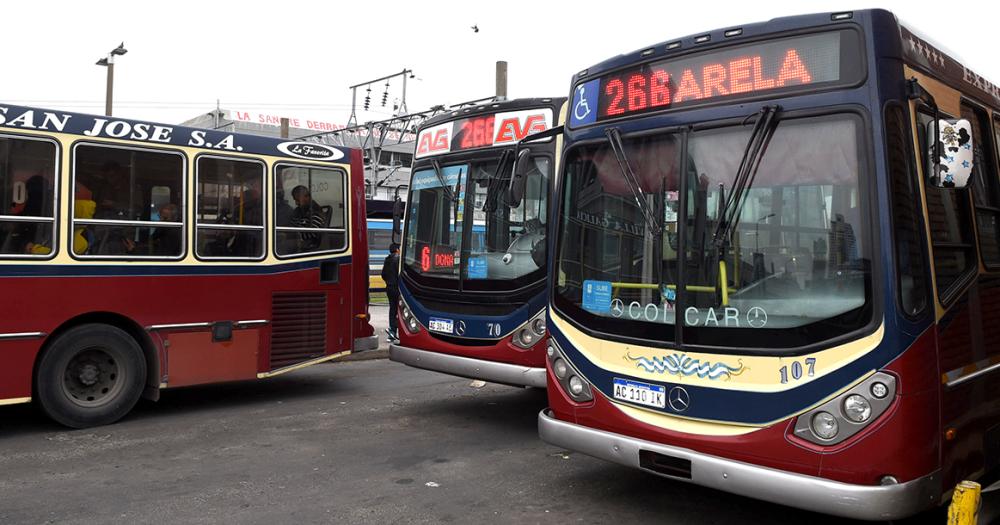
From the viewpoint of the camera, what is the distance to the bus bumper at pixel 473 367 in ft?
22.8

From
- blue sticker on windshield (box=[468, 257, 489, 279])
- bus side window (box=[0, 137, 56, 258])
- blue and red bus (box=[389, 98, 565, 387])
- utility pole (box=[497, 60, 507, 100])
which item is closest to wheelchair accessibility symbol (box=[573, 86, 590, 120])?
blue and red bus (box=[389, 98, 565, 387])

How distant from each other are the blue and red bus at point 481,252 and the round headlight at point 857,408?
319 centimetres

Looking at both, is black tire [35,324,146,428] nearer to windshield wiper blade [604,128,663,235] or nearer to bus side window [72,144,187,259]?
bus side window [72,144,187,259]

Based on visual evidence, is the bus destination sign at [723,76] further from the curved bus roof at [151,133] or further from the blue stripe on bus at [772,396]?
the curved bus roof at [151,133]

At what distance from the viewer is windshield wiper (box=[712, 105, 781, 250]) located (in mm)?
4316

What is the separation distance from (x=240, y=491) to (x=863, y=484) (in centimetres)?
396

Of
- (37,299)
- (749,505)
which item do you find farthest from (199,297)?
(749,505)

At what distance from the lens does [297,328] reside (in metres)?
8.90

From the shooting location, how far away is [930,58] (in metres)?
4.45

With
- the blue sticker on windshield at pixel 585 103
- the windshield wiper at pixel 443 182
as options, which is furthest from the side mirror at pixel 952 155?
the windshield wiper at pixel 443 182

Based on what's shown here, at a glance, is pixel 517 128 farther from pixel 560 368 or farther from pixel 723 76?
pixel 723 76

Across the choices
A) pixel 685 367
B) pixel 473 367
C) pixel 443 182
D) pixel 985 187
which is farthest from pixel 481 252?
pixel 985 187

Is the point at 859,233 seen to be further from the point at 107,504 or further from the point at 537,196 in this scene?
the point at 107,504

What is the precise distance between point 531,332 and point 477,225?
1255mm
